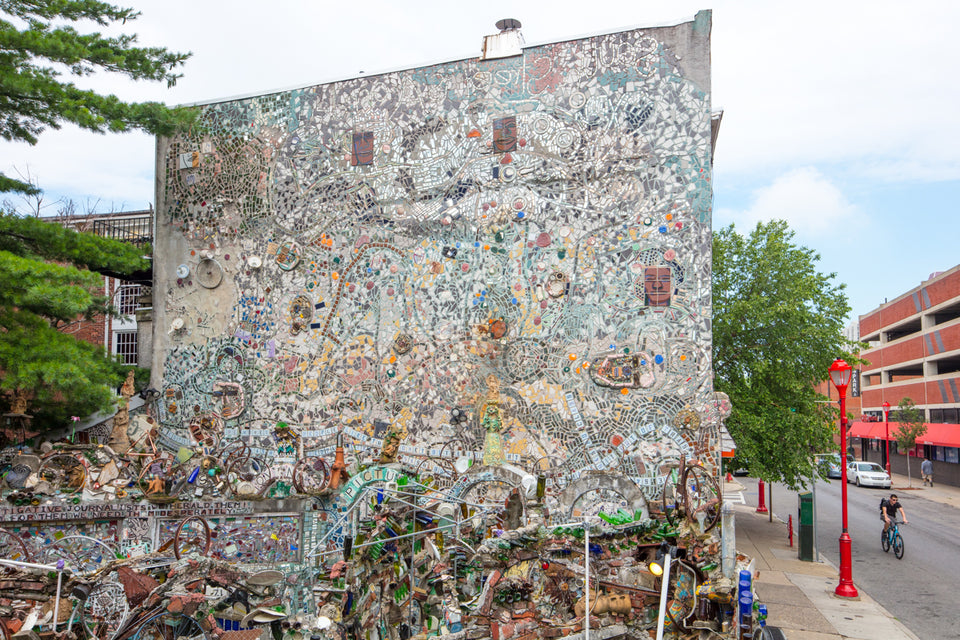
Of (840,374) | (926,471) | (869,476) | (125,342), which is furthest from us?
(926,471)

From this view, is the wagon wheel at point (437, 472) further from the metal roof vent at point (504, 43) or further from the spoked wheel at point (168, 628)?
the metal roof vent at point (504, 43)

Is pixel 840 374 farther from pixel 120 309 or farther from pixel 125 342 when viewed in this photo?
pixel 125 342

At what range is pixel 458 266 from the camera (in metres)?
14.5

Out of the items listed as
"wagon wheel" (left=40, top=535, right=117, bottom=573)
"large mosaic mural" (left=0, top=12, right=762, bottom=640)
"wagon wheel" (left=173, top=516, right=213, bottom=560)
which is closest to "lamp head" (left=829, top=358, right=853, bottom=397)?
"large mosaic mural" (left=0, top=12, right=762, bottom=640)

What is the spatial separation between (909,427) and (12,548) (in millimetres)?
43762

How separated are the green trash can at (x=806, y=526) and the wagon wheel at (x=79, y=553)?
16.0 metres

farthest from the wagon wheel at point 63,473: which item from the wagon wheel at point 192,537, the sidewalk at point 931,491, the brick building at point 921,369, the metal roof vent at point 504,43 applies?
the sidewalk at point 931,491

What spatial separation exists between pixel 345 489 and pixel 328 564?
157 centimetres

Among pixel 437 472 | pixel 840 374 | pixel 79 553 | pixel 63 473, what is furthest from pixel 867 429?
pixel 63 473

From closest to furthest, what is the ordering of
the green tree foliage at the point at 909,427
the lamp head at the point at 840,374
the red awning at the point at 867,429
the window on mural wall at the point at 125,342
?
1. the lamp head at the point at 840,374
2. the window on mural wall at the point at 125,342
3. the green tree foliage at the point at 909,427
4. the red awning at the point at 867,429

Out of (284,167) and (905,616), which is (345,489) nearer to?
(284,167)

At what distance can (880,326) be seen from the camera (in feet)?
170

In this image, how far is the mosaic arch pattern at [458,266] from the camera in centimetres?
1338

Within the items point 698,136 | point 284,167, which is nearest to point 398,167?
point 284,167
